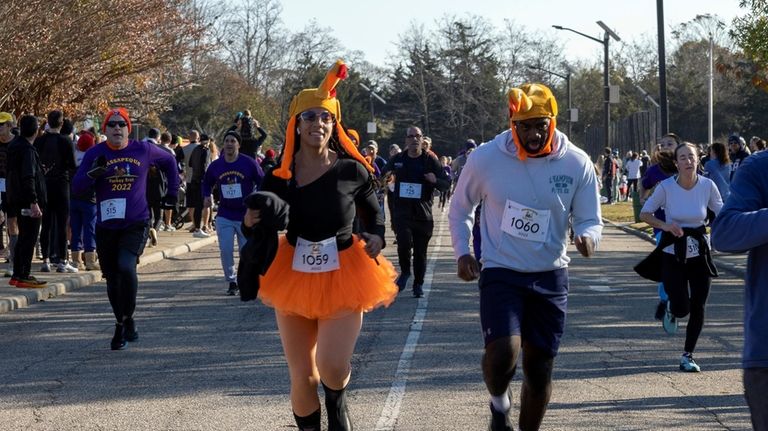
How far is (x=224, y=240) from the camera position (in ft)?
46.3

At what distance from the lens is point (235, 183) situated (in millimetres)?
13922

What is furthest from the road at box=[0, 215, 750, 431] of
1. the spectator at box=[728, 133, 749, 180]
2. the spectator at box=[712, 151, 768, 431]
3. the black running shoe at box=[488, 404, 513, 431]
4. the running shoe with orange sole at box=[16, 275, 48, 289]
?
the spectator at box=[728, 133, 749, 180]

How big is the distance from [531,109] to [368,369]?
144 inches

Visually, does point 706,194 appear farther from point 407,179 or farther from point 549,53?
point 549,53

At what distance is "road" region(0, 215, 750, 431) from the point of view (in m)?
7.68

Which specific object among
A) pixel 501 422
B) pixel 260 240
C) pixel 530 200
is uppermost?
pixel 530 200

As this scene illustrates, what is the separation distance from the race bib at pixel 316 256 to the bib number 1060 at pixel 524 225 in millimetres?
872

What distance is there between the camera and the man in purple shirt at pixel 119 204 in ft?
33.9

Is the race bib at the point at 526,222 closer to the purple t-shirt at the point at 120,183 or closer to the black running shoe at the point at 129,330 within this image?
the purple t-shirt at the point at 120,183

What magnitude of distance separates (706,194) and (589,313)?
3331mm

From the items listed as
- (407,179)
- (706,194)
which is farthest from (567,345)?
(407,179)

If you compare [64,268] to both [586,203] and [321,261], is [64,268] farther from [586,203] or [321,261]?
[586,203]

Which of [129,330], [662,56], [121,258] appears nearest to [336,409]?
[121,258]

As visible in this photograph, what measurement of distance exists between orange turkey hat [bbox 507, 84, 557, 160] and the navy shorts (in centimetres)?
58
